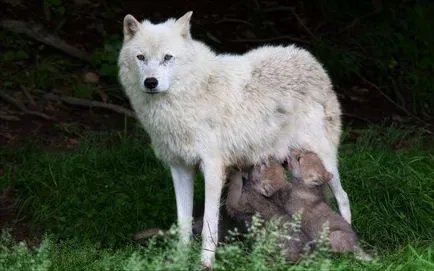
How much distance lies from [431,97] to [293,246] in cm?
563

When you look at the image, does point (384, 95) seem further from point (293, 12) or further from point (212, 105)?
point (212, 105)

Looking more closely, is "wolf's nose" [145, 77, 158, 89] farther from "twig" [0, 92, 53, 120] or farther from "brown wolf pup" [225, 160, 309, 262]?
"twig" [0, 92, 53, 120]

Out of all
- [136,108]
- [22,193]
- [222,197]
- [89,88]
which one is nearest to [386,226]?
[222,197]

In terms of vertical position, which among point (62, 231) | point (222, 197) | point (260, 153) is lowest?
point (62, 231)

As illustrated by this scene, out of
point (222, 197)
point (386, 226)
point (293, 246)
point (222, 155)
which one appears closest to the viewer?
point (293, 246)

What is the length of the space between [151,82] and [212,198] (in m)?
1.01

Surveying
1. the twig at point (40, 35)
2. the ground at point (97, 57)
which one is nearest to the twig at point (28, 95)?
the ground at point (97, 57)

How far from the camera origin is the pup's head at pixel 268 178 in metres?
7.32

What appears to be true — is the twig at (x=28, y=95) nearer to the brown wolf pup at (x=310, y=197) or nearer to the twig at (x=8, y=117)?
the twig at (x=8, y=117)

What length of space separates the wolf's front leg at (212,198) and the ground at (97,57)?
12.5 feet

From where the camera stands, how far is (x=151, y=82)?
692 centimetres

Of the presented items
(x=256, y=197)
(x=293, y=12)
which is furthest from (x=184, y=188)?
(x=293, y=12)

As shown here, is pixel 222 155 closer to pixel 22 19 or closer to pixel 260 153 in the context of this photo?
pixel 260 153

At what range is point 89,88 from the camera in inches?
467
